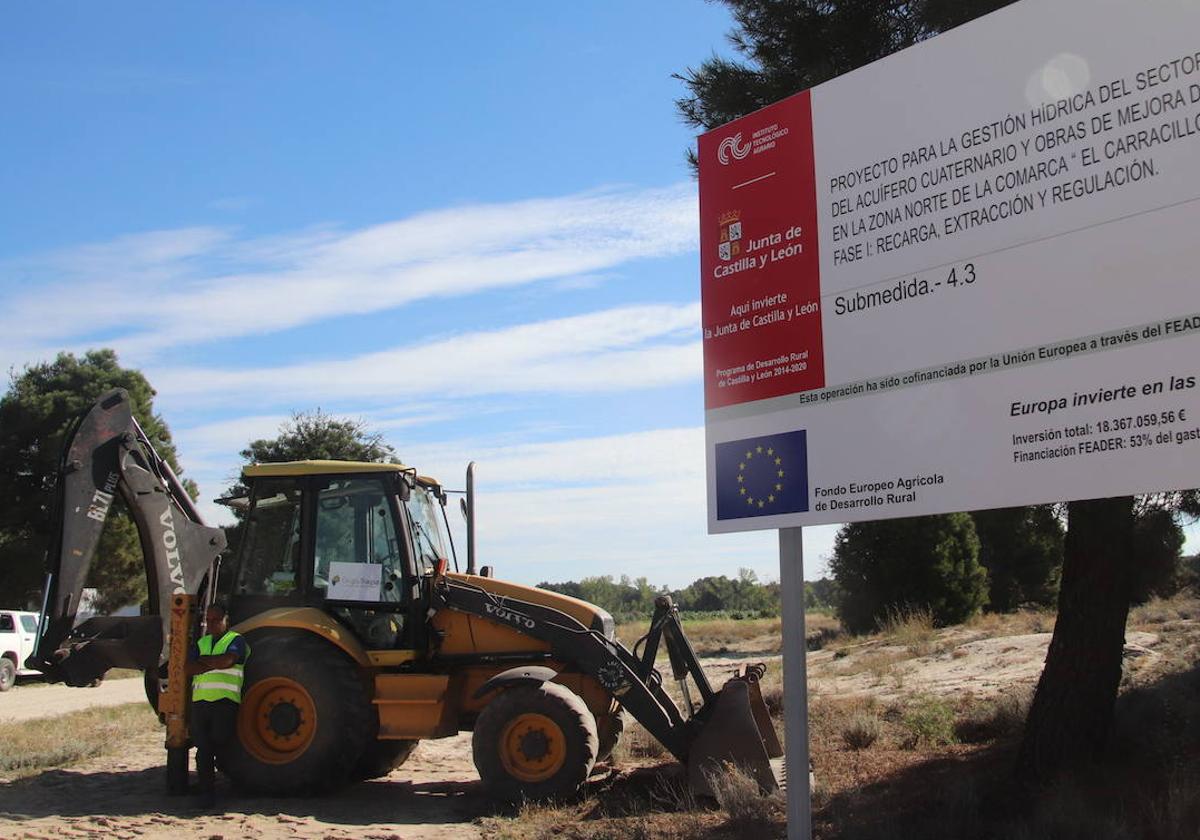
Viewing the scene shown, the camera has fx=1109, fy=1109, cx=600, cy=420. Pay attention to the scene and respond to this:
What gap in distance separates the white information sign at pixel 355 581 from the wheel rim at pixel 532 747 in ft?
6.52

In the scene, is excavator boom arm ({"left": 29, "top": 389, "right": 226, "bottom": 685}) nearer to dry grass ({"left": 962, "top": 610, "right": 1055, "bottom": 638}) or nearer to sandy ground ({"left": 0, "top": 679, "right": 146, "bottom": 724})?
sandy ground ({"left": 0, "top": 679, "right": 146, "bottom": 724})

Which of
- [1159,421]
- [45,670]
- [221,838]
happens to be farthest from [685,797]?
[45,670]

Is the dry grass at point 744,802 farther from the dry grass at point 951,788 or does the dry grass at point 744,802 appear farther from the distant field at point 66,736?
the distant field at point 66,736

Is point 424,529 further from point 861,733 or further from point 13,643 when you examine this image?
point 13,643

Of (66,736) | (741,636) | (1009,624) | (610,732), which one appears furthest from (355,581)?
(741,636)

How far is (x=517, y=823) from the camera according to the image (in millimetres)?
8977

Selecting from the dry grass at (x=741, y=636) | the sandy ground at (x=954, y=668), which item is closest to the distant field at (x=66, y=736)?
the sandy ground at (x=954, y=668)

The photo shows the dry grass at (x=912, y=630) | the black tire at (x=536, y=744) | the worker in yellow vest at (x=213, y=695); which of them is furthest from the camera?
the dry grass at (x=912, y=630)

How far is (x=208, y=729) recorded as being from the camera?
9867mm

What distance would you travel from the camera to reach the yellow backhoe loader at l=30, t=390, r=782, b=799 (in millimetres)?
9734

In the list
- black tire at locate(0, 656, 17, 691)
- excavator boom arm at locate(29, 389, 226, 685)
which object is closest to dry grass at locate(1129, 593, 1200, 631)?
excavator boom arm at locate(29, 389, 226, 685)

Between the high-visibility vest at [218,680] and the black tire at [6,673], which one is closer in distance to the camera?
the high-visibility vest at [218,680]

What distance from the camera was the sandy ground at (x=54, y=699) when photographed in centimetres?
1925

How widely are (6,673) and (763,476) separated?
78.4 ft
